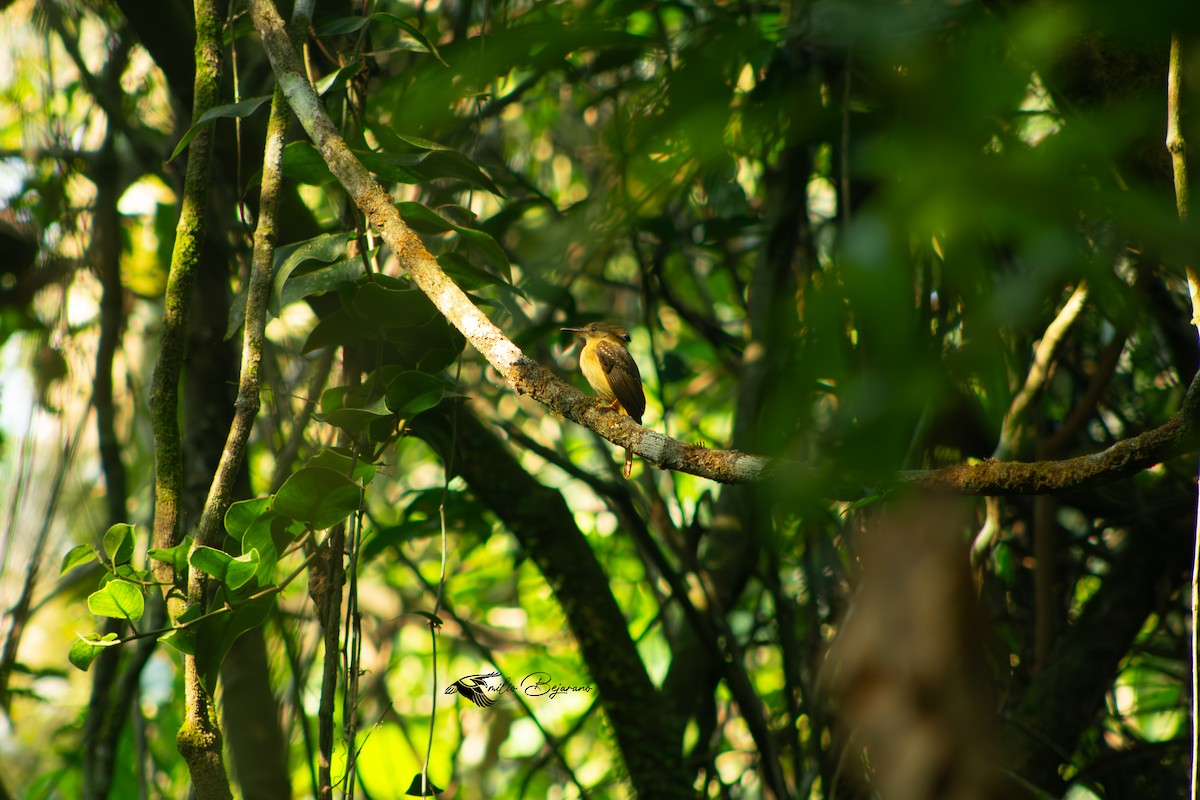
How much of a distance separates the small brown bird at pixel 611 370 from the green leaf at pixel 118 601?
227 centimetres

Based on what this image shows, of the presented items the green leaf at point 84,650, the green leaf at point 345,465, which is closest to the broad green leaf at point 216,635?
the green leaf at point 84,650

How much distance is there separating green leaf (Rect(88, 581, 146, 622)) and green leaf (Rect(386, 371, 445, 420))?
1.74ft

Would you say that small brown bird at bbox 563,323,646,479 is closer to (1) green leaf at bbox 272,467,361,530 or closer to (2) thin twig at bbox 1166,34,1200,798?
(1) green leaf at bbox 272,467,361,530

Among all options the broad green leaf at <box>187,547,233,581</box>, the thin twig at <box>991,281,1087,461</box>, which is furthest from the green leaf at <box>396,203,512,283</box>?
the thin twig at <box>991,281,1087,461</box>

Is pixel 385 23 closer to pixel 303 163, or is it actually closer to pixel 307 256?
pixel 303 163

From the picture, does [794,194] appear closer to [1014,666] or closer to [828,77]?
[828,77]

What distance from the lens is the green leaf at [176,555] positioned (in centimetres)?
148

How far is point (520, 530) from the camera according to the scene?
9.62 feet

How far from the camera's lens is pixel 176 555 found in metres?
1.51

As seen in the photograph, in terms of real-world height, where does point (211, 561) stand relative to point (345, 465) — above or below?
below

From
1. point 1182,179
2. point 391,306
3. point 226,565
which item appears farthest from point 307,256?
point 1182,179

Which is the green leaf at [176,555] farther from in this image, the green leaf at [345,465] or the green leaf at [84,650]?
the green leaf at [345,465]

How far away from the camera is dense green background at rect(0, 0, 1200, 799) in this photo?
72cm

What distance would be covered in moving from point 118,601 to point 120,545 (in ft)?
0.27
